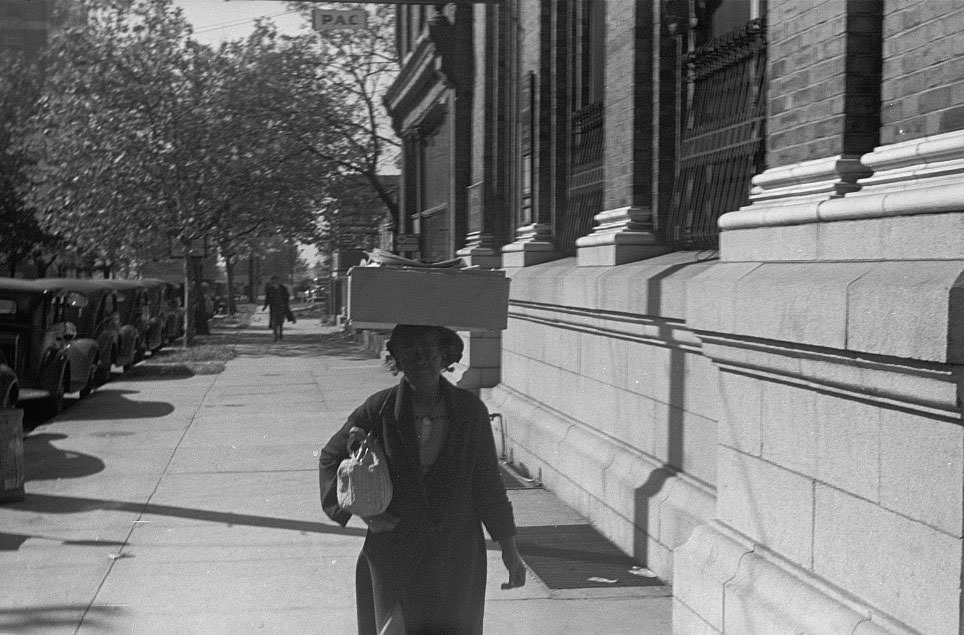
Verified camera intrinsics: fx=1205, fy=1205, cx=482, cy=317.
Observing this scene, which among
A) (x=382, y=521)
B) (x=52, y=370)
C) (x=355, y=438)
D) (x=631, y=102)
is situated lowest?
(x=52, y=370)

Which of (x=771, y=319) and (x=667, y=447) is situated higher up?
(x=771, y=319)

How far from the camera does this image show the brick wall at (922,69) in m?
4.44

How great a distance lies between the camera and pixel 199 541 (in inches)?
325

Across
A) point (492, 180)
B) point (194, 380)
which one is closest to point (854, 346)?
point (492, 180)

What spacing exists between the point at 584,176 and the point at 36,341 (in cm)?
795

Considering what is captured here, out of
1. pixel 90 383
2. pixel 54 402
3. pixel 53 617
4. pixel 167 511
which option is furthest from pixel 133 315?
pixel 53 617

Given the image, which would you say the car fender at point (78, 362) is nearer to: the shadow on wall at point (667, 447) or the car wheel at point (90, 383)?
the car wheel at point (90, 383)

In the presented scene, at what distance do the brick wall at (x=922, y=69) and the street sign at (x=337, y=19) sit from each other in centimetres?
1944

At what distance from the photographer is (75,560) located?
25.4 feet

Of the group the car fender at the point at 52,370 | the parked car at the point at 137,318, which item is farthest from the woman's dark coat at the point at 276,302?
the car fender at the point at 52,370

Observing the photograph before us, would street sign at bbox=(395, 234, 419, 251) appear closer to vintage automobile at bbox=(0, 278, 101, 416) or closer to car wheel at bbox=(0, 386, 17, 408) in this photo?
vintage automobile at bbox=(0, 278, 101, 416)

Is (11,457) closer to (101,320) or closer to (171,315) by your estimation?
(101,320)

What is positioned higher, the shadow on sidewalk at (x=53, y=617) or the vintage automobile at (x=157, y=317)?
the vintage automobile at (x=157, y=317)

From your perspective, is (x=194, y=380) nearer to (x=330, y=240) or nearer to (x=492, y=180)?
(x=492, y=180)
